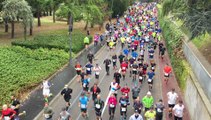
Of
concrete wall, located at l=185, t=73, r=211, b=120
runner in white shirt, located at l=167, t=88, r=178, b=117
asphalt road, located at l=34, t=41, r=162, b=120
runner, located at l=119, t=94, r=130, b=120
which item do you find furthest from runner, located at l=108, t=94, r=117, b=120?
concrete wall, located at l=185, t=73, r=211, b=120

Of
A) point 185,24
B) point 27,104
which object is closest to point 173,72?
point 185,24

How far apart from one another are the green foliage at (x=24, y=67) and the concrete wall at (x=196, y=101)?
9.48m

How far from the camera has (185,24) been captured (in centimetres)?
1791

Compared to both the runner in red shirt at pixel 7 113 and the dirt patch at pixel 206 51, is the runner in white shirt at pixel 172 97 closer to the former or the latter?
the dirt patch at pixel 206 51

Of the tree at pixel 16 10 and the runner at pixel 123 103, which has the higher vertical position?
the tree at pixel 16 10

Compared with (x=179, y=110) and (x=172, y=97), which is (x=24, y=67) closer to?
(x=172, y=97)

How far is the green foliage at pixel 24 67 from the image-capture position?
19453 mm

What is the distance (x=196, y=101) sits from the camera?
15992 millimetres

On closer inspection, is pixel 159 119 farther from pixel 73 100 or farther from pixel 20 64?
pixel 20 64

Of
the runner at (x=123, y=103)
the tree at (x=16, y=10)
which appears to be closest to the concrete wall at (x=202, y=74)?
the runner at (x=123, y=103)

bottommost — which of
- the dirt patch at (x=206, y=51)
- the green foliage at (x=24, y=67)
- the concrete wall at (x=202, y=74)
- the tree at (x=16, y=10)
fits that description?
the green foliage at (x=24, y=67)

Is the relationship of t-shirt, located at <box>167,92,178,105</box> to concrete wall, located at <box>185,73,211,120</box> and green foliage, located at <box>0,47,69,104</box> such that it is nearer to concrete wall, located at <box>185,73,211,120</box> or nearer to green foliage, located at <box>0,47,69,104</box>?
concrete wall, located at <box>185,73,211,120</box>

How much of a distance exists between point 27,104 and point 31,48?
13.8 metres

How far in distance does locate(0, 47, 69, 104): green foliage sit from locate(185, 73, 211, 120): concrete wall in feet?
31.1
